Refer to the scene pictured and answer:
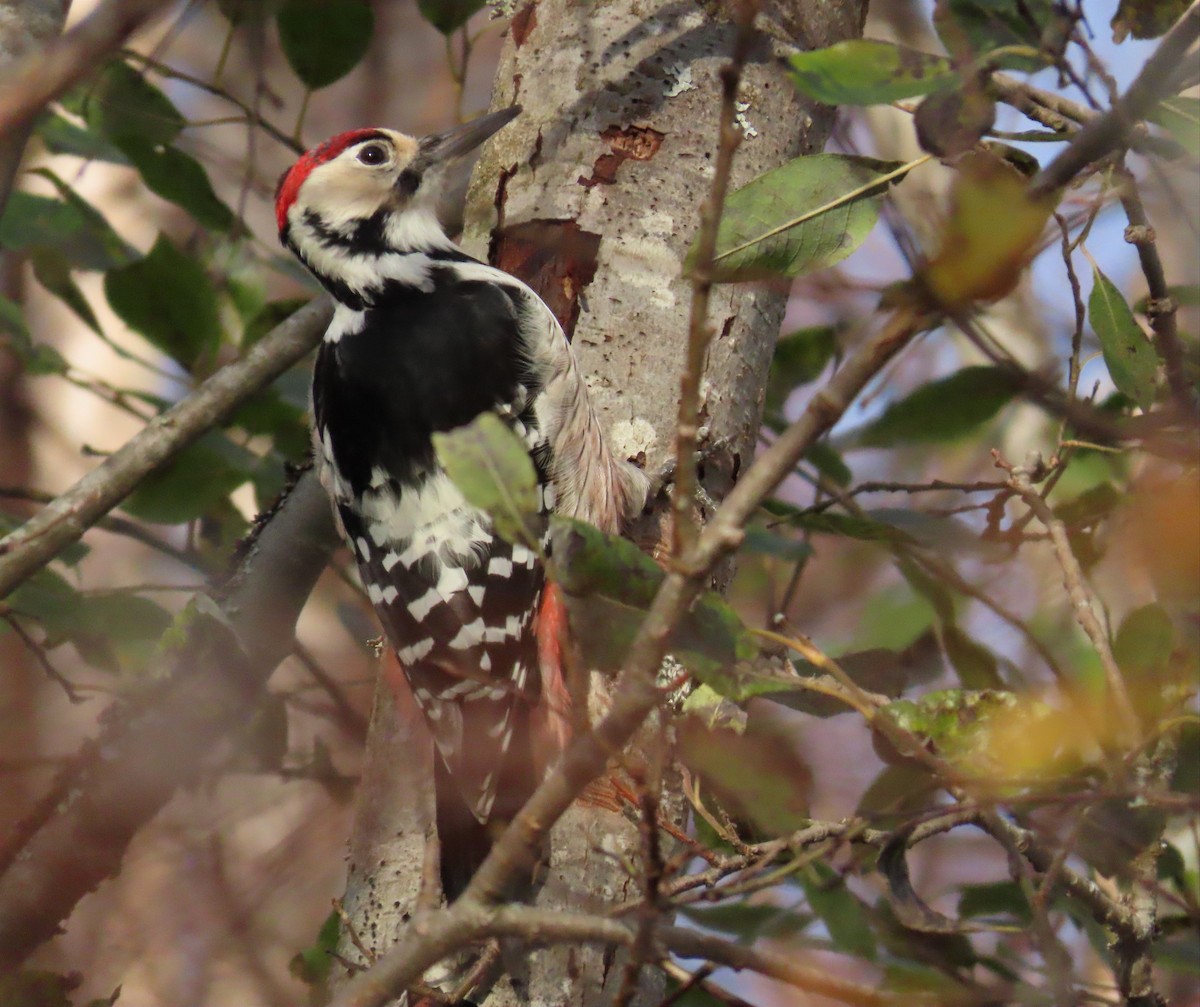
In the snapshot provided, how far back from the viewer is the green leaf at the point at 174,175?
122 inches

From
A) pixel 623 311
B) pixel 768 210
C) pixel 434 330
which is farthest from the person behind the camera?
pixel 434 330

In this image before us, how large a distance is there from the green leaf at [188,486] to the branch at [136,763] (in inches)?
18.1

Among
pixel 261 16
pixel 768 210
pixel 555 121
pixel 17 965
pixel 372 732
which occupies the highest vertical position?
pixel 261 16

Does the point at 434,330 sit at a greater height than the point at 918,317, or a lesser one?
greater

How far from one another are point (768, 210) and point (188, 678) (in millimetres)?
1305

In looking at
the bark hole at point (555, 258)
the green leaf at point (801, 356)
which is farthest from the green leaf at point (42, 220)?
the green leaf at point (801, 356)

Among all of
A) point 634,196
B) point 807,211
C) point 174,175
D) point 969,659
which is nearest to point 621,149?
point 634,196

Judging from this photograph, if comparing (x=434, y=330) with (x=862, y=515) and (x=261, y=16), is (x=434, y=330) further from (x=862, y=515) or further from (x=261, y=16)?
(x=261, y=16)

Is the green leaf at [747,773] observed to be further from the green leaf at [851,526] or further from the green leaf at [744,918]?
the green leaf at [744,918]

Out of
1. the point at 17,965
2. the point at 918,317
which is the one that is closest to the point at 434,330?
the point at 17,965

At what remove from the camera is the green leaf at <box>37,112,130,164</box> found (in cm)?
319

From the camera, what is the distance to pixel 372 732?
231 cm

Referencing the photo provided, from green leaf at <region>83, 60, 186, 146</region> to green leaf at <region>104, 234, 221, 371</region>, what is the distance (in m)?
0.23

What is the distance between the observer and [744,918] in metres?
2.46
